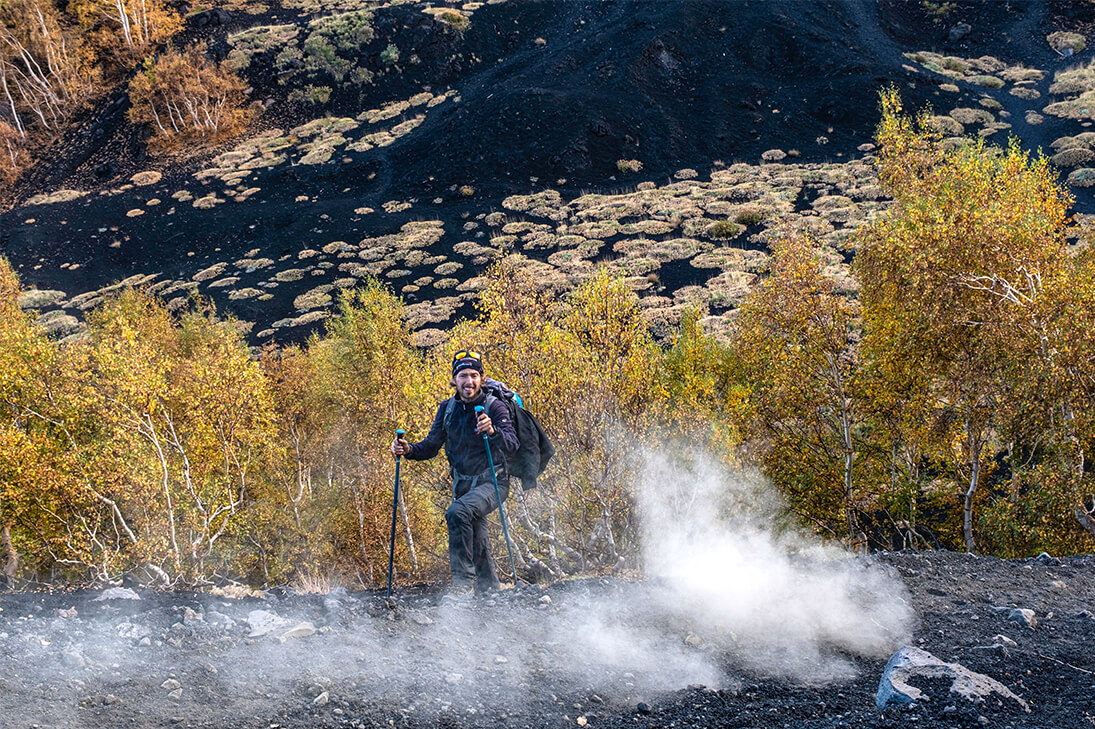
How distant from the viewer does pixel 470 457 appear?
31.2 ft

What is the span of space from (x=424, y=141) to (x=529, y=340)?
7254cm

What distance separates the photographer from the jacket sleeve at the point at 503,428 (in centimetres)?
916

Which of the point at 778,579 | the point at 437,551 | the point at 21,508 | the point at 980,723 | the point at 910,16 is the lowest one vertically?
the point at 437,551

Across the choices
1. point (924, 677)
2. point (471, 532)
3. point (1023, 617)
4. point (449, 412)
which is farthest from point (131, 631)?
point (1023, 617)

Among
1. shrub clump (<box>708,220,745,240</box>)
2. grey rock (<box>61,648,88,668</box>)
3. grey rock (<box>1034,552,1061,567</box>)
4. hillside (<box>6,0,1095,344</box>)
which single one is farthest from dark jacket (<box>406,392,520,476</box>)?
shrub clump (<box>708,220,745,240</box>)

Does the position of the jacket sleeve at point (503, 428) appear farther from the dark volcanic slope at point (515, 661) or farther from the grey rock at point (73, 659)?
the grey rock at point (73, 659)

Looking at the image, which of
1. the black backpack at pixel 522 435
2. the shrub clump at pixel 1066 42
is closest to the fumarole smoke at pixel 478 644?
the black backpack at pixel 522 435

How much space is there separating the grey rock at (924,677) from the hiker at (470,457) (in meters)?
4.83

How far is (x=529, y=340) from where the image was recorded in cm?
2053

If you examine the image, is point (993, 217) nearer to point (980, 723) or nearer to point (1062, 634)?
point (1062, 634)

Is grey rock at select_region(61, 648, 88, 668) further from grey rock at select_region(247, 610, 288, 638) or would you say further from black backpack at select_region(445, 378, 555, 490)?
black backpack at select_region(445, 378, 555, 490)

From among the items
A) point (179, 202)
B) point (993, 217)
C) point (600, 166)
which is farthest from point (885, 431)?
point (179, 202)

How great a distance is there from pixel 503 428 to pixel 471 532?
1.42 meters

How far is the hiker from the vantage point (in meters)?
9.05
